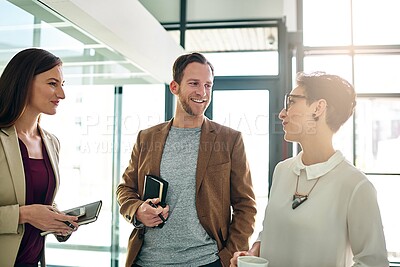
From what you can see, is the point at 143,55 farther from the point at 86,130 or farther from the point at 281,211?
the point at 281,211

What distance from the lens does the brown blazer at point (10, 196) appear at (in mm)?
1210

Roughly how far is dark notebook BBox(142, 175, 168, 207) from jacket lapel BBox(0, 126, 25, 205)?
1.58 feet

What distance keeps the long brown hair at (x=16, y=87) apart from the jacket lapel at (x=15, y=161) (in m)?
0.05

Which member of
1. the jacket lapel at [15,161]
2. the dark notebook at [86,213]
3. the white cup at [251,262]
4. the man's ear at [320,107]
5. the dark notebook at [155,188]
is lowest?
the white cup at [251,262]

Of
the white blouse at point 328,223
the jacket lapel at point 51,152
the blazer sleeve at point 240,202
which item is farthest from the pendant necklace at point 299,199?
the jacket lapel at point 51,152

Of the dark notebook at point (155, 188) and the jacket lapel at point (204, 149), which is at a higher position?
the jacket lapel at point (204, 149)

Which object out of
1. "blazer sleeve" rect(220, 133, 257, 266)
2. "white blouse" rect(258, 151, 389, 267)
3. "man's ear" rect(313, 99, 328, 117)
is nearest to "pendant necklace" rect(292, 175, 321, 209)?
"white blouse" rect(258, 151, 389, 267)

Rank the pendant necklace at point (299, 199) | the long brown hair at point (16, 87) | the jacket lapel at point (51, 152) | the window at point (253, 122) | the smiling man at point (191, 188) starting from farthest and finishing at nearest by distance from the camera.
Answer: the window at point (253, 122) → the smiling man at point (191, 188) → the jacket lapel at point (51, 152) → the long brown hair at point (16, 87) → the pendant necklace at point (299, 199)

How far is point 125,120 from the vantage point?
10.1 ft

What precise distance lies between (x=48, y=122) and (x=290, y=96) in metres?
1.28

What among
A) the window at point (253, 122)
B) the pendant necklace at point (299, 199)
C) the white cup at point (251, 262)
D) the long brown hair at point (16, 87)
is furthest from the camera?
the window at point (253, 122)

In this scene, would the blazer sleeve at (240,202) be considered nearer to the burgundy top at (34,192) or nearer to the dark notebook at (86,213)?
the dark notebook at (86,213)

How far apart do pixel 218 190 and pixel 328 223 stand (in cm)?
60

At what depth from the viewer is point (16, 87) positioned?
1.29 m
